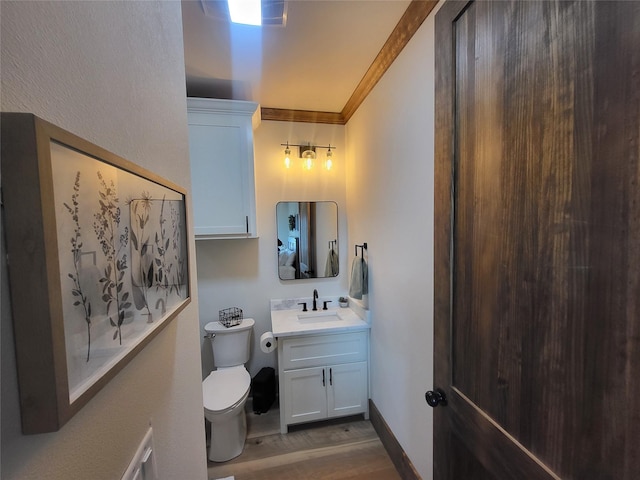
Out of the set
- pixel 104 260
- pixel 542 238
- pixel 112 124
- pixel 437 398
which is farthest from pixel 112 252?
pixel 437 398

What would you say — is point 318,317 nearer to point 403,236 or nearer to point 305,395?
point 305,395

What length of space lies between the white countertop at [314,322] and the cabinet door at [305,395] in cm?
31

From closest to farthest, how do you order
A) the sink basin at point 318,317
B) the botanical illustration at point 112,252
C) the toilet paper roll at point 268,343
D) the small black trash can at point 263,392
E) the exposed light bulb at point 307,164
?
Result: the botanical illustration at point 112,252 < the toilet paper roll at point 268,343 < the small black trash can at point 263,392 < the sink basin at point 318,317 < the exposed light bulb at point 307,164

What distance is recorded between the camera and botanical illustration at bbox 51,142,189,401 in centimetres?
31

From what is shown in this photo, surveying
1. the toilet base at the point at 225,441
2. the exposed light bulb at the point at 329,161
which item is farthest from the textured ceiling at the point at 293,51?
the toilet base at the point at 225,441

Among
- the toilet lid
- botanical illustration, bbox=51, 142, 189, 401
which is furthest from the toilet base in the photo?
botanical illustration, bbox=51, 142, 189, 401

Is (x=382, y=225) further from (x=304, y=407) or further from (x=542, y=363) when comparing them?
(x=304, y=407)

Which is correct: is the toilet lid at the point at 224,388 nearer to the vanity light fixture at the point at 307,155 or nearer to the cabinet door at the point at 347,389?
the cabinet door at the point at 347,389

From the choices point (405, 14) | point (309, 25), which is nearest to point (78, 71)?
point (309, 25)

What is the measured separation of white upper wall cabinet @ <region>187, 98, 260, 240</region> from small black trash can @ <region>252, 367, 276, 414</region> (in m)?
1.26

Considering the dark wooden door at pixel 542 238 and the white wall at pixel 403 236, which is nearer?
the dark wooden door at pixel 542 238

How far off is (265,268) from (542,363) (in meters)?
2.16

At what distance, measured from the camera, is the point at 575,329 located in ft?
1.76

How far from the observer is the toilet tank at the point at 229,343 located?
220 centimetres
